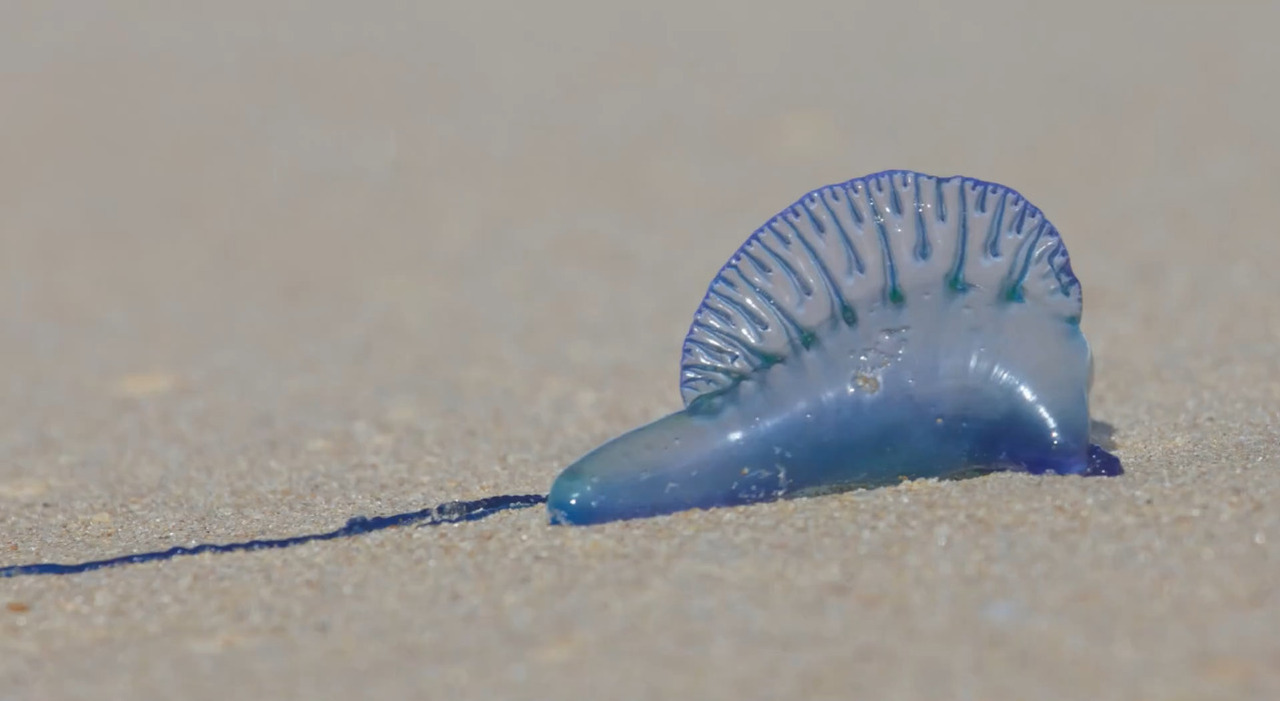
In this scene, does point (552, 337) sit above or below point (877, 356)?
above

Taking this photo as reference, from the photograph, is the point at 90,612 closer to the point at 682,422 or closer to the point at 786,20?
the point at 682,422

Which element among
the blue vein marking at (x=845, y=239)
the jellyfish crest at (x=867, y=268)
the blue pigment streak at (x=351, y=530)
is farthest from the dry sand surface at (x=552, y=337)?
the blue vein marking at (x=845, y=239)

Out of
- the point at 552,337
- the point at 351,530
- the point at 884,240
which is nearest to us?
the point at 884,240

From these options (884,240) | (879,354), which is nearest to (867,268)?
(884,240)

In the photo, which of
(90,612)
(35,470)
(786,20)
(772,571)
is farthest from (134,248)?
(772,571)

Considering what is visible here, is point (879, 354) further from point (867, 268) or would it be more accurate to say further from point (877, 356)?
point (867, 268)

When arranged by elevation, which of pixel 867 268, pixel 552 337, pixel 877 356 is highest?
pixel 552 337
